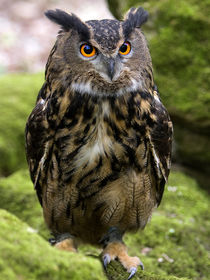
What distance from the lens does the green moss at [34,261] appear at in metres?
1.51

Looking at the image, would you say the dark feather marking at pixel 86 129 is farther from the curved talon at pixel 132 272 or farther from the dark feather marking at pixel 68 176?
the curved talon at pixel 132 272

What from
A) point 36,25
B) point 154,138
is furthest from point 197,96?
point 36,25

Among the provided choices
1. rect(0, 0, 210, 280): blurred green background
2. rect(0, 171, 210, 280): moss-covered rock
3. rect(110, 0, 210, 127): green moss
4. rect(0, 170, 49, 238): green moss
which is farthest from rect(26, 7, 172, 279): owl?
rect(110, 0, 210, 127): green moss

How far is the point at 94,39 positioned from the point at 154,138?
28.2 inches

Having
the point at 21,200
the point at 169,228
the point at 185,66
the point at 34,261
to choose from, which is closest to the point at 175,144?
the point at 185,66

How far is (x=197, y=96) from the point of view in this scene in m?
4.46

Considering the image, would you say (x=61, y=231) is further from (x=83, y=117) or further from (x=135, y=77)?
(x=135, y=77)

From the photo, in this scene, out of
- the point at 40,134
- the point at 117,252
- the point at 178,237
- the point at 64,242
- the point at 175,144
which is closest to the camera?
the point at 40,134

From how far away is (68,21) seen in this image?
2.61 metres

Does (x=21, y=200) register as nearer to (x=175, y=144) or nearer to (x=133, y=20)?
(x=175, y=144)

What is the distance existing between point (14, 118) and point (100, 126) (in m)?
2.57

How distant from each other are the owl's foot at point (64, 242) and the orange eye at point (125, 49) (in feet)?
4.43

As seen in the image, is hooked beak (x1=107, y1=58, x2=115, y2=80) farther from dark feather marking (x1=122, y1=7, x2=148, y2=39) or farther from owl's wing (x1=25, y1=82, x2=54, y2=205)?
owl's wing (x1=25, y1=82, x2=54, y2=205)

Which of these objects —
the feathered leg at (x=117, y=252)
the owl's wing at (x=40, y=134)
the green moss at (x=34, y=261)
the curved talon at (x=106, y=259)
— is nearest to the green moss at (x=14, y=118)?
the owl's wing at (x=40, y=134)
